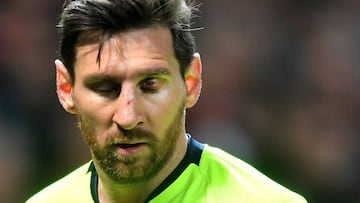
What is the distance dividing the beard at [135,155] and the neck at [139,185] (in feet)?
0.15

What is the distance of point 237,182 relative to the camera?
7.95 feet

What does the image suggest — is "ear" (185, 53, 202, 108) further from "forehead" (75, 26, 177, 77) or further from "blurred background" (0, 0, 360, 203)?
"blurred background" (0, 0, 360, 203)

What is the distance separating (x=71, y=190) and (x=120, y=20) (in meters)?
0.64

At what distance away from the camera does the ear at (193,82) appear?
2.51m

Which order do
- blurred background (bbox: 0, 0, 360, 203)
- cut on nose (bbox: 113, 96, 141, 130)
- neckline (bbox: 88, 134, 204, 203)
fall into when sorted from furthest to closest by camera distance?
blurred background (bbox: 0, 0, 360, 203), neckline (bbox: 88, 134, 204, 203), cut on nose (bbox: 113, 96, 141, 130)

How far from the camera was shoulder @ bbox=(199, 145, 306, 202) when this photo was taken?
2.37 m

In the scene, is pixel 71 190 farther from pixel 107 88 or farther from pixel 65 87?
pixel 107 88

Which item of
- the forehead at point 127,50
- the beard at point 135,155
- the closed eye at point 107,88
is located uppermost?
the forehead at point 127,50

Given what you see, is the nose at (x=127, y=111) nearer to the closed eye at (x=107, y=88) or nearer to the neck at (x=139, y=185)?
the closed eye at (x=107, y=88)

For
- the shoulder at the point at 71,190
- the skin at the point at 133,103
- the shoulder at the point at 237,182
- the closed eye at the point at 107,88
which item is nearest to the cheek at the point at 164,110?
the skin at the point at 133,103

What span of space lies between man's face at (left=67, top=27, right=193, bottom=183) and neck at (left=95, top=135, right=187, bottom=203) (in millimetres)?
53

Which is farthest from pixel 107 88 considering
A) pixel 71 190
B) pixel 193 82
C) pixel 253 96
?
pixel 253 96

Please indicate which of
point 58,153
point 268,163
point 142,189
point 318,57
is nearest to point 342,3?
point 318,57

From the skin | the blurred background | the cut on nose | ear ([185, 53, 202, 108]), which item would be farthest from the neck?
the blurred background
